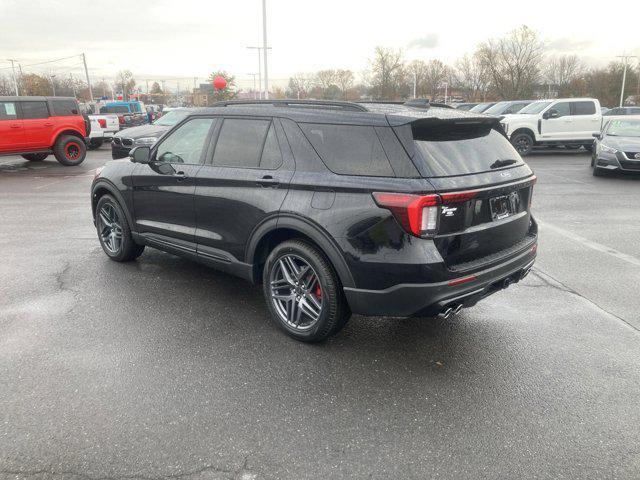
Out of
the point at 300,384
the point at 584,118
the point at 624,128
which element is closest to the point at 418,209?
the point at 300,384

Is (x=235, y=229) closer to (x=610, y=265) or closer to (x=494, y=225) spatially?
(x=494, y=225)

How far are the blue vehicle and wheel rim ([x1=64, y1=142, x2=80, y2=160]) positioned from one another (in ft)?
34.7

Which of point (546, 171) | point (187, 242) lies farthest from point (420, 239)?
point (546, 171)

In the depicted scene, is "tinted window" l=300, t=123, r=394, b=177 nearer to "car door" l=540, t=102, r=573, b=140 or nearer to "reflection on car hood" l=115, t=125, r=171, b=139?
"reflection on car hood" l=115, t=125, r=171, b=139

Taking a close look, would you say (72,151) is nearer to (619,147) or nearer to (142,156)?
(142,156)

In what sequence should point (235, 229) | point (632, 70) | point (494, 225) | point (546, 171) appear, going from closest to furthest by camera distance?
point (494, 225) < point (235, 229) < point (546, 171) < point (632, 70)

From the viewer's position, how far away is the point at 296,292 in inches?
149

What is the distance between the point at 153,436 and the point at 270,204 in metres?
1.76

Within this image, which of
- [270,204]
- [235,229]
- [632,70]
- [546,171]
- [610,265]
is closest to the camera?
[270,204]

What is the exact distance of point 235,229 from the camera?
4102 millimetres

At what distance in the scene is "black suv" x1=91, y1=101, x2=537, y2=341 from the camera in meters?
3.12

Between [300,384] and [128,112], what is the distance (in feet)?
97.3

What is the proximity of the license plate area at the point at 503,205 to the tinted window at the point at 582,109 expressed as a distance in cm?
1674

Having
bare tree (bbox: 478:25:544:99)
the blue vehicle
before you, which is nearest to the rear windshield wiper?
the blue vehicle
